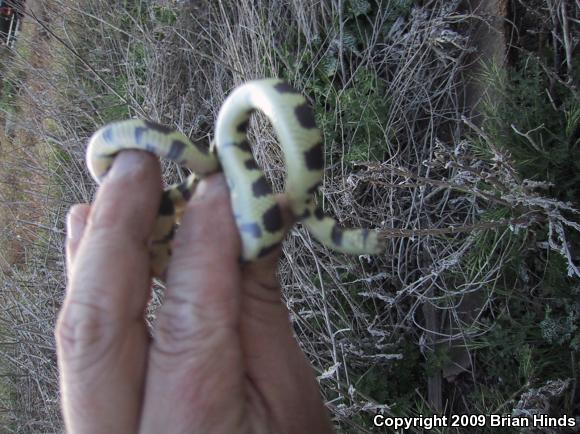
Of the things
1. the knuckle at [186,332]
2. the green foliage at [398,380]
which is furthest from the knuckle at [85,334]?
the green foliage at [398,380]

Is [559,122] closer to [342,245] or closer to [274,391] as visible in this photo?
[342,245]

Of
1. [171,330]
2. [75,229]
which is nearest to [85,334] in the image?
[171,330]

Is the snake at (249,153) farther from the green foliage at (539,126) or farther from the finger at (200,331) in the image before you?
the green foliage at (539,126)

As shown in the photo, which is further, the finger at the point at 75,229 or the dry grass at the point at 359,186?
the dry grass at the point at 359,186

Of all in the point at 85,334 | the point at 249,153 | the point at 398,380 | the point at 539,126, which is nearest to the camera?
the point at 85,334

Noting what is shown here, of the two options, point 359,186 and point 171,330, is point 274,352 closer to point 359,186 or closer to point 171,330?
point 171,330

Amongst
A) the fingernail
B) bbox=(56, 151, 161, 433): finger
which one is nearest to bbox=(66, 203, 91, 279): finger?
the fingernail

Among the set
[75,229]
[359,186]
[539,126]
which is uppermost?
[359,186]
